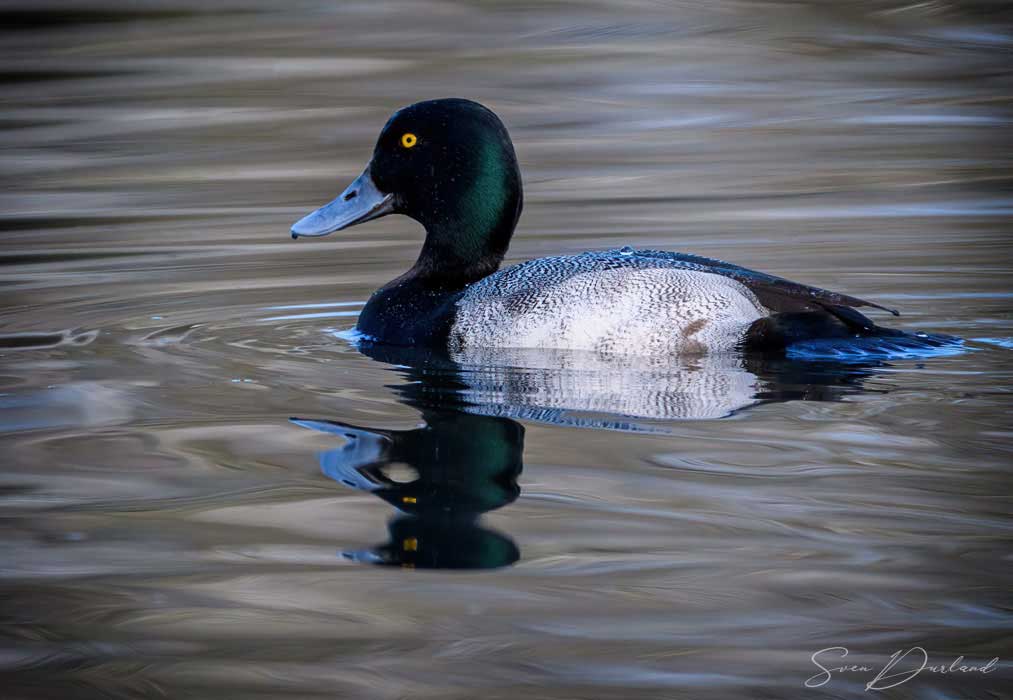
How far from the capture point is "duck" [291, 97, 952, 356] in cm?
590

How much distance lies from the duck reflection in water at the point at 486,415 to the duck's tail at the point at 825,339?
86 millimetres

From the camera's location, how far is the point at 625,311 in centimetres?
595

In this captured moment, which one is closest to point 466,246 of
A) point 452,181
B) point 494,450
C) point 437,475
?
point 452,181

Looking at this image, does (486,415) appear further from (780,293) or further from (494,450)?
(780,293)

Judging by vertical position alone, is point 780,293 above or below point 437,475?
above

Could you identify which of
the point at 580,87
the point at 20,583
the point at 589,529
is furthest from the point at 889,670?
the point at 580,87

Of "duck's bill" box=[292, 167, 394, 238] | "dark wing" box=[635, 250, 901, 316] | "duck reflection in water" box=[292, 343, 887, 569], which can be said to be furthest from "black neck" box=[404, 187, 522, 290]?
"dark wing" box=[635, 250, 901, 316]

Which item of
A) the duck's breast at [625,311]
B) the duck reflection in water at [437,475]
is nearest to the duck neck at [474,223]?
the duck's breast at [625,311]

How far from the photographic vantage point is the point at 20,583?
3.89 m

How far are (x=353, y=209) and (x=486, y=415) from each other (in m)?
2.00

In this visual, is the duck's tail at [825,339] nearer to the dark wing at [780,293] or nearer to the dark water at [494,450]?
the dark wing at [780,293]

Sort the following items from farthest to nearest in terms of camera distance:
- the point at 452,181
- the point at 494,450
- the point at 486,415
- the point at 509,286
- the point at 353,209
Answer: the point at 353,209
the point at 452,181
the point at 509,286
the point at 486,415
the point at 494,450

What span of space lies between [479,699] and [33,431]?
271 cm

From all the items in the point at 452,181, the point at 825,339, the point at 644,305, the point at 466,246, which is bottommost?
the point at 825,339
